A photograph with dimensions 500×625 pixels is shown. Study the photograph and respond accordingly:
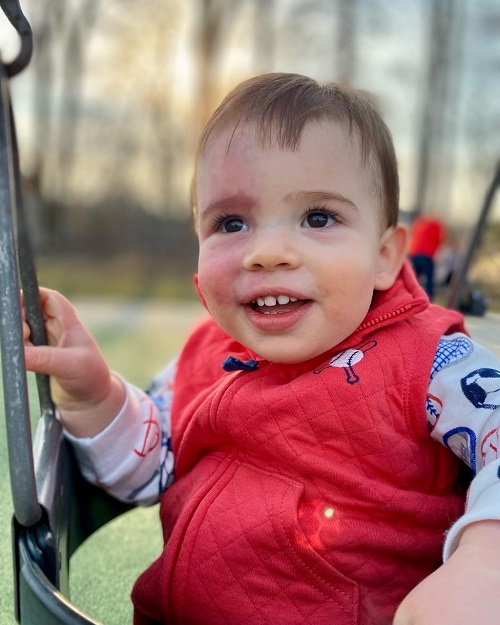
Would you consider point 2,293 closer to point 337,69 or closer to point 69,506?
point 69,506

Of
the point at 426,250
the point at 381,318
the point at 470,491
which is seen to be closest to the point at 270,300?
the point at 381,318

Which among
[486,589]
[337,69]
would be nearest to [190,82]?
[337,69]

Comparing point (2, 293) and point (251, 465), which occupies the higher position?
point (2, 293)

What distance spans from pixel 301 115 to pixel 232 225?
0.39ft

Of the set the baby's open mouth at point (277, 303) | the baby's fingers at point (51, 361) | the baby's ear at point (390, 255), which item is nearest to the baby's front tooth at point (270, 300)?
the baby's open mouth at point (277, 303)

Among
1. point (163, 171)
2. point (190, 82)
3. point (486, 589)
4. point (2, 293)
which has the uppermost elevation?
point (2, 293)

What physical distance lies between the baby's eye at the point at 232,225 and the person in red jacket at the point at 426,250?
1.81ft

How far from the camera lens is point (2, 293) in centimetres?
51

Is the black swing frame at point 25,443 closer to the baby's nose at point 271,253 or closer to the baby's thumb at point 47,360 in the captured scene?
the baby's thumb at point 47,360

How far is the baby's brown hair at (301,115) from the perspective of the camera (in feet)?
2.25

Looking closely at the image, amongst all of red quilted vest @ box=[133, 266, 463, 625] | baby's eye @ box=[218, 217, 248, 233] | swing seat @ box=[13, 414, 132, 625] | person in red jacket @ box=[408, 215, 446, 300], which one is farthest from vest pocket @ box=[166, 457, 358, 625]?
person in red jacket @ box=[408, 215, 446, 300]

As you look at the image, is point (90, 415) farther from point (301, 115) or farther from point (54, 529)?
point (301, 115)

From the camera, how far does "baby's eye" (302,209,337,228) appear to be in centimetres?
69

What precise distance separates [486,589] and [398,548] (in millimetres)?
217
